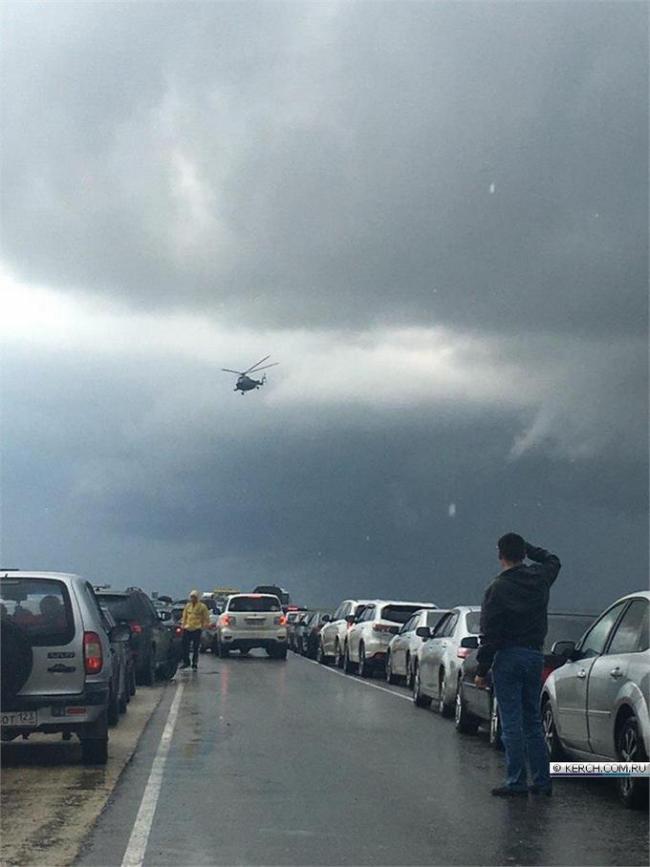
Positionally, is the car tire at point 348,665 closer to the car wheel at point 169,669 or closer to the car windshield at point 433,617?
the car wheel at point 169,669

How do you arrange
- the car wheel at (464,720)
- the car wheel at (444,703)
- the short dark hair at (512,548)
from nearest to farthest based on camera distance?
the short dark hair at (512,548) < the car wheel at (464,720) < the car wheel at (444,703)

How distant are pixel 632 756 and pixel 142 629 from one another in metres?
14.5

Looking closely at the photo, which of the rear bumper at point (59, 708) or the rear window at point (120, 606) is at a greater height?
the rear window at point (120, 606)

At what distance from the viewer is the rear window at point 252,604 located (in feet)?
126

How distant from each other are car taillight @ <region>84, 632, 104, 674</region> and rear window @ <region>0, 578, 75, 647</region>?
16cm

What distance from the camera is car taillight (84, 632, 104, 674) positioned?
12.4m

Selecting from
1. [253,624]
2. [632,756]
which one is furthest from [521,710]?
[253,624]

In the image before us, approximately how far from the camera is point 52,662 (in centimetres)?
1229

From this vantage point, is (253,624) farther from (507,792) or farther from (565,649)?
(507,792)

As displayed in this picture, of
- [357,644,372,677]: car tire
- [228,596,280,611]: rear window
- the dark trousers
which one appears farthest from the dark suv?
[228,596,280,611]: rear window

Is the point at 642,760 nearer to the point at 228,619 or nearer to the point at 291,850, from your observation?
the point at 291,850

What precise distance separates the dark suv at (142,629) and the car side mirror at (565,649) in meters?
11.4

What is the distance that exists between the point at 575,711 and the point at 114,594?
13.1 metres

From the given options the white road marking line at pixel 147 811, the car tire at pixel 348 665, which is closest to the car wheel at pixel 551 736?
the white road marking line at pixel 147 811
